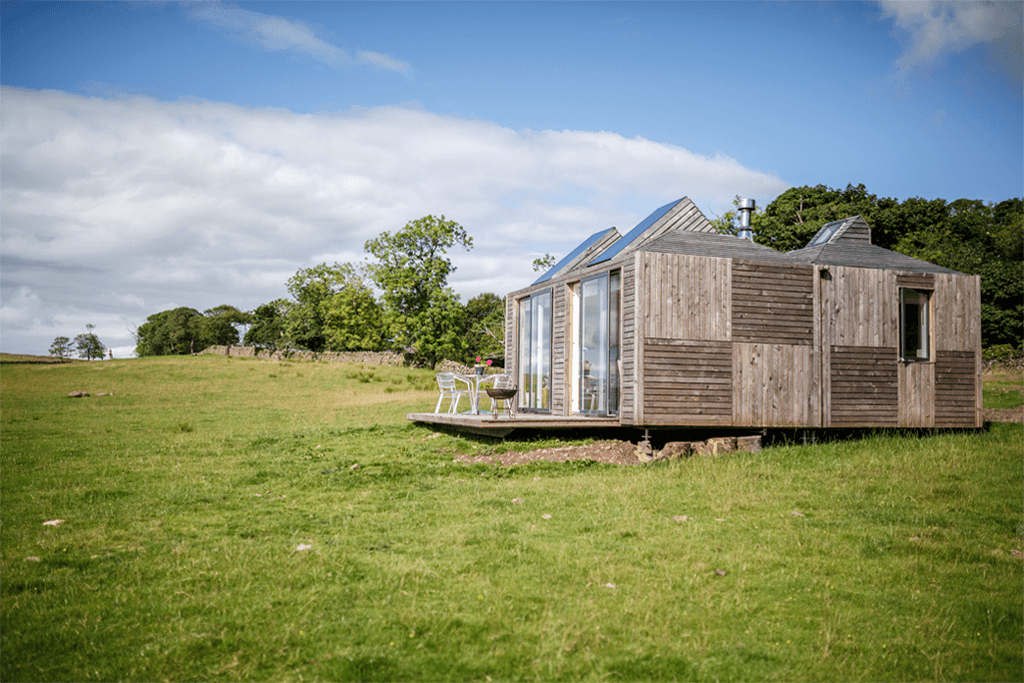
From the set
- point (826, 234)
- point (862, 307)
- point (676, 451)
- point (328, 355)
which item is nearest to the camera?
point (676, 451)

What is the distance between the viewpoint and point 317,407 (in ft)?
70.9

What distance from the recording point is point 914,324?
45.0 ft

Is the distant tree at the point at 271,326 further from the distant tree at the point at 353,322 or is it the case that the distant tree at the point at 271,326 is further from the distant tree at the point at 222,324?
the distant tree at the point at 222,324

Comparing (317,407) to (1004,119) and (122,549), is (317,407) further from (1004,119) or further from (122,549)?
(1004,119)

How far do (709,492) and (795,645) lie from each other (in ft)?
14.6

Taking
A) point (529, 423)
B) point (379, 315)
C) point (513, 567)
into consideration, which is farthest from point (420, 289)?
point (513, 567)

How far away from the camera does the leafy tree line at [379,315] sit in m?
40.0

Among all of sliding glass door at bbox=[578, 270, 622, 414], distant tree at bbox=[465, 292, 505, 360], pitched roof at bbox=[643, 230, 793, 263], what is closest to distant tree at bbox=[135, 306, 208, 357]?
distant tree at bbox=[465, 292, 505, 360]

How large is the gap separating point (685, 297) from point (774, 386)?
2587mm

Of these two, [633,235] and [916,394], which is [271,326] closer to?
[633,235]

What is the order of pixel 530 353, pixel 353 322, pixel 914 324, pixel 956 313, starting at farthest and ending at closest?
pixel 353 322 → pixel 530 353 → pixel 956 313 → pixel 914 324

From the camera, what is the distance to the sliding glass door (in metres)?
12.8

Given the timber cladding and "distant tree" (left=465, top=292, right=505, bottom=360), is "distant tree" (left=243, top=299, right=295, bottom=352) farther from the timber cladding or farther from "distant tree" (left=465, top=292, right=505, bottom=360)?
the timber cladding

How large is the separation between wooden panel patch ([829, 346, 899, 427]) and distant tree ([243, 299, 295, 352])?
52.8 metres
